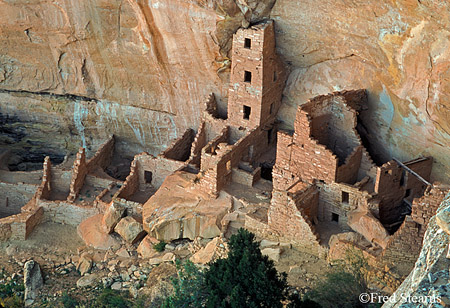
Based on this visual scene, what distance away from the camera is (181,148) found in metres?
22.6

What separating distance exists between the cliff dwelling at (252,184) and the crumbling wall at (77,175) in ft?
0.10

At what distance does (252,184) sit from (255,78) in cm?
257

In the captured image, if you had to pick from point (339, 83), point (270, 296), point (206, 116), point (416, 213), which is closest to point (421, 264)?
point (270, 296)

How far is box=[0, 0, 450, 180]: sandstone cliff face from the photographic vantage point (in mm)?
17531

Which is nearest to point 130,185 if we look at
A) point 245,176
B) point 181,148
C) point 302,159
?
point 181,148

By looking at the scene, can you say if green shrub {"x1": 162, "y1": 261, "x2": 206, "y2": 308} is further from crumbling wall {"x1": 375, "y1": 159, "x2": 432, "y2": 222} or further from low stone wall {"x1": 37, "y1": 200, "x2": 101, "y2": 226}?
low stone wall {"x1": 37, "y1": 200, "x2": 101, "y2": 226}

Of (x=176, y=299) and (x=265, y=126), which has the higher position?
(x=265, y=126)

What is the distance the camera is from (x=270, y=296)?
49.8 ft

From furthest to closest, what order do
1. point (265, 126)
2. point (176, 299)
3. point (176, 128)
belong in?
point (176, 128), point (265, 126), point (176, 299)

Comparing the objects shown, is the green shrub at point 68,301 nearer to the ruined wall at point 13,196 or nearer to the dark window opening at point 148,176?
the dark window opening at point 148,176

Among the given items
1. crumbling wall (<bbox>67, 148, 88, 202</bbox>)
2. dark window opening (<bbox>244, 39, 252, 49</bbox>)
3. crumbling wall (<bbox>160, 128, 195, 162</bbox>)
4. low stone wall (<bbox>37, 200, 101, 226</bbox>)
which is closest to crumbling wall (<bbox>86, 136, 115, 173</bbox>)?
crumbling wall (<bbox>67, 148, 88, 202</bbox>)

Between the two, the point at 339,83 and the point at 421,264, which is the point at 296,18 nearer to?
the point at 339,83

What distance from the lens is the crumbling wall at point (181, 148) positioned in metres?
22.1

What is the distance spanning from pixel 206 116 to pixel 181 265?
4737 mm
